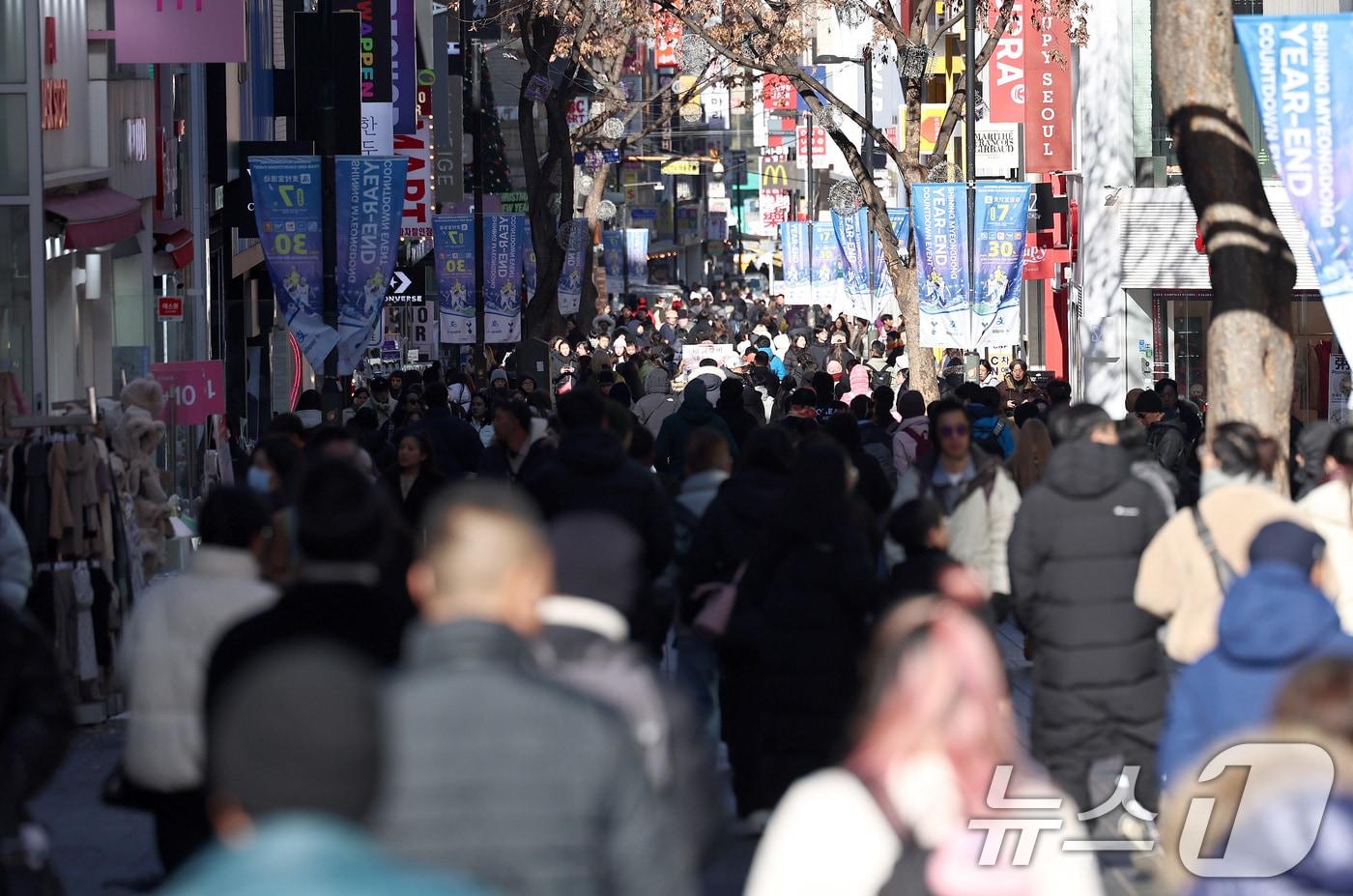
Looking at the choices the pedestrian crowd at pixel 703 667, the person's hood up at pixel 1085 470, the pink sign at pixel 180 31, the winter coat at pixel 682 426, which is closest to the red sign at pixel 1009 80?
the pink sign at pixel 180 31

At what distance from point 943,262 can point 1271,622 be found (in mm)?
18053

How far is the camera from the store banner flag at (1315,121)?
35.0 ft

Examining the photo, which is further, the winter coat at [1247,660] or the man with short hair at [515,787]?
the winter coat at [1247,660]

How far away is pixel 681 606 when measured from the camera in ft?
29.0

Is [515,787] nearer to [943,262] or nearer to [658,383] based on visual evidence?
[658,383]

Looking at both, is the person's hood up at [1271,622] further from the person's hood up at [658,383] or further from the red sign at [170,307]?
the red sign at [170,307]

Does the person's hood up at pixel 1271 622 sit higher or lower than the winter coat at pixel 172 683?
higher

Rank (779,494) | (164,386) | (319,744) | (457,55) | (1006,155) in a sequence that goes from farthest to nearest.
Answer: (457,55) → (1006,155) → (164,386) → (779,494) → (319,744)

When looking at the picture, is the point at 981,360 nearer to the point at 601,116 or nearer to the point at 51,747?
the point at 601,116

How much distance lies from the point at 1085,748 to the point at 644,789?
438 centimetres

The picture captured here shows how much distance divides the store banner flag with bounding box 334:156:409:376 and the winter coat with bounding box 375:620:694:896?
A: 14751mm

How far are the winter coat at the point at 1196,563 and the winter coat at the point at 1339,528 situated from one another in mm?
745

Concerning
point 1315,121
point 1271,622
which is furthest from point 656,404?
point 1271,622

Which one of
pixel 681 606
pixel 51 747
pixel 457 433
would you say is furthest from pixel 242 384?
pixel 51 747
